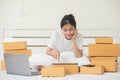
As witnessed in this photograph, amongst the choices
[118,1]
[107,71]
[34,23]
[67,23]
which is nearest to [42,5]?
[34,23]

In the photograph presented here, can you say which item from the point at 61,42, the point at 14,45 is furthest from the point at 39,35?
the point at 14,45

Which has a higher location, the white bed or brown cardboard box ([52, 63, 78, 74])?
the white bed

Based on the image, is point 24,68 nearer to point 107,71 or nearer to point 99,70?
point 99,70

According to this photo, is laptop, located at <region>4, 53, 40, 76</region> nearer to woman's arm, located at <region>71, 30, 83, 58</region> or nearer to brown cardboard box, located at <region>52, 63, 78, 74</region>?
brown cardboard box, located at <region>52, 63, 78, 74</region>

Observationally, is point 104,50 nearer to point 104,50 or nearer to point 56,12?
point 104,50

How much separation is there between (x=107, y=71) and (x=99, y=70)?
19 centimetres

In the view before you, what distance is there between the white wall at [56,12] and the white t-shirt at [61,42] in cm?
104

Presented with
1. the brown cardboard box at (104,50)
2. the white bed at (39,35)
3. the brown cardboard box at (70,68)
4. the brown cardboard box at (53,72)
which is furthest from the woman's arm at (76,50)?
the white bed at (39,35)

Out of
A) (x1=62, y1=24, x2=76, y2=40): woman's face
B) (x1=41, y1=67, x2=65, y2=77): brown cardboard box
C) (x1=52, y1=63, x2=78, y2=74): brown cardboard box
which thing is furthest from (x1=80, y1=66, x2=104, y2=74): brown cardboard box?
(x1=62, y1=24, x2=76, y2=40): woman's face

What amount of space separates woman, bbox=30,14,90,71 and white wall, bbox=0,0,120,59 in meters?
1.05

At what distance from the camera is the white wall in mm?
3246

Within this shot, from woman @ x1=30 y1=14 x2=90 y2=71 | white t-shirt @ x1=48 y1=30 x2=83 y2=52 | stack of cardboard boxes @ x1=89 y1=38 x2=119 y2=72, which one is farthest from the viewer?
white t-shirt @ x1=48 y1=30 x2=83 y2=52

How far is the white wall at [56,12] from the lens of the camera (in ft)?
10.6

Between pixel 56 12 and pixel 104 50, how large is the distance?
4.72ft
